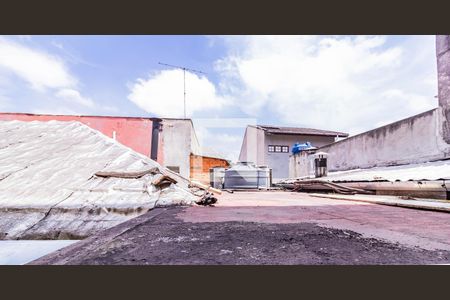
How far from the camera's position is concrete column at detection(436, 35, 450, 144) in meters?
5.11

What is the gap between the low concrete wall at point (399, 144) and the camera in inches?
212

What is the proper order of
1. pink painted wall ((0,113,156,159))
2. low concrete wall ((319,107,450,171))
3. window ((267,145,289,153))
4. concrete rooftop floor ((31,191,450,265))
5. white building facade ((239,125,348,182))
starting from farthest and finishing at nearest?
window ((267,145,289,153)), white building facade ((239,125,348,182)), pink painted wall ((0,113,156,159)), low concrete wall ((319,107,450,171)), concrete rooftop floor ((31,191,450,265))

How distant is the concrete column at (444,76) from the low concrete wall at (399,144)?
0.38ft

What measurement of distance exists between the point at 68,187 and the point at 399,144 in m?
7.53

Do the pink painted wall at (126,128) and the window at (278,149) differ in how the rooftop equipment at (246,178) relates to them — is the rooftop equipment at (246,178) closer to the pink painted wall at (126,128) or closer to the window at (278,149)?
the pink painted wall at (126,128)

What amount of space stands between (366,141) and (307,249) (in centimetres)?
840

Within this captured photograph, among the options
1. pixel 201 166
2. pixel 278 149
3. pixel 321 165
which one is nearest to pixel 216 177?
pixel 201 166

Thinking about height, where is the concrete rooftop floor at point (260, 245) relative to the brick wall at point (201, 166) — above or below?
below

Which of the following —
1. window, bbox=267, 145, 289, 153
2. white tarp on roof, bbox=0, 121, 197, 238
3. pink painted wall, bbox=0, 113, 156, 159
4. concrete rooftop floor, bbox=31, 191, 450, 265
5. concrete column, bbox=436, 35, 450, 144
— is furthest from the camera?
window, bbox=267, 145, 289, 153

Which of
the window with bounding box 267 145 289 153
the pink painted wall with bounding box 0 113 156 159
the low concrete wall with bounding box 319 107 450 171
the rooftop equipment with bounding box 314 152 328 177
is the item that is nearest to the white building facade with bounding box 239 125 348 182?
the window with bounding box 267 145 289 153

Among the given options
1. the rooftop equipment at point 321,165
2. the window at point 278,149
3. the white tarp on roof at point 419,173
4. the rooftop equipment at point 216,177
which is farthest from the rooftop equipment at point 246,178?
the window at point 278,149

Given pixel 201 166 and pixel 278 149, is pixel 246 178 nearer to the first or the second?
pixel 201 166

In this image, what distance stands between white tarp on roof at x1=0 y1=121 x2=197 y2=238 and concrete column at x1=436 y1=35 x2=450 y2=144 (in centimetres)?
560

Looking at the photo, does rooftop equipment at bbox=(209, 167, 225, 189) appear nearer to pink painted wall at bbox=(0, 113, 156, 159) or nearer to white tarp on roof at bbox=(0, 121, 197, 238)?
pink painted wall at bbox=(0, 113, 156, 159)
